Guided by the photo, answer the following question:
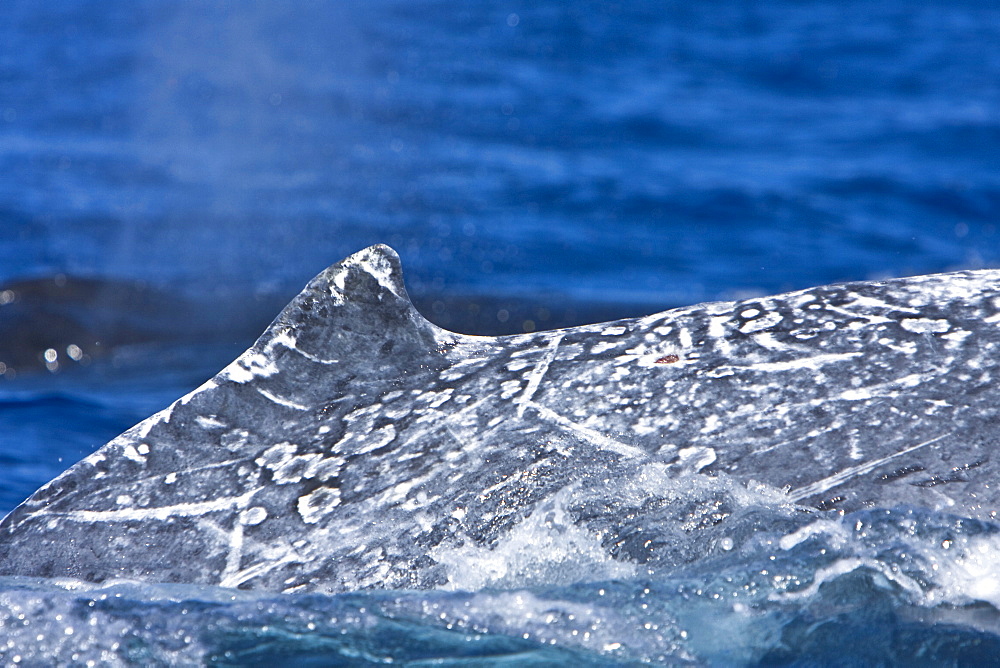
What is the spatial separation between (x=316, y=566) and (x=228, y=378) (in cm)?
83

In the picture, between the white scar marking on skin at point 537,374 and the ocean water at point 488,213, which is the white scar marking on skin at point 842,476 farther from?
the white scar marking on skin at point 537,374

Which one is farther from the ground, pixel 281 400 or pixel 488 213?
pixel 281 400

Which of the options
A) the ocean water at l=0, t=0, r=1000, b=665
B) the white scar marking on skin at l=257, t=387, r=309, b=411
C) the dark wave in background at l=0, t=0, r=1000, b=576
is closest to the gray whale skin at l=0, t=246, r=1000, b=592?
Answer: the white scar marking on skin at l=257, t=387, r=309, b=411

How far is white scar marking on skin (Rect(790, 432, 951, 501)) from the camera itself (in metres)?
3.58

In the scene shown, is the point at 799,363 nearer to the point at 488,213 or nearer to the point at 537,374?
the point at 537,374

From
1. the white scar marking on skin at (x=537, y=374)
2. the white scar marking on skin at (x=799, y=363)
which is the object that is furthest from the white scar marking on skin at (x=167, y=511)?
the white scar marking on skin at (x=799, y=363)

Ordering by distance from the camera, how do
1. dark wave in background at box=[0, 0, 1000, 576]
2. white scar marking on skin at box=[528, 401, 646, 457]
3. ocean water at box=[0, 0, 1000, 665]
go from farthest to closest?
dark wave in background at box=[0, 0, 1000, 576] < white scar marking on skin at box=[528, 401, 646, 457] < ocean water at box=[0, 0, 1000, 665]

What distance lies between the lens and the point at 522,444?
3.78 metres

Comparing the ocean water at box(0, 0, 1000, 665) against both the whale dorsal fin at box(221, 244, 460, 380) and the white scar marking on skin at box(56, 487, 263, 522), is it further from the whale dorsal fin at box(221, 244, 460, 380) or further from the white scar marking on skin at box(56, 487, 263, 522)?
the whale dorsal fin at box(221, 244, 460, 380)

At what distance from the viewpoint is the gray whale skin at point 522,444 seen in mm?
3574

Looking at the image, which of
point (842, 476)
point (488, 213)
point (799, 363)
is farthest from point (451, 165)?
point (842, 476)

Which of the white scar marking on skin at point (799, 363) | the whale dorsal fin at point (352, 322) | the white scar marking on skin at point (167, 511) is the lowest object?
the white scar marking on skin at point (167, 511)

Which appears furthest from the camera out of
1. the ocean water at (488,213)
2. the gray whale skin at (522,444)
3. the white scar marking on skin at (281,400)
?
the white scar marking on skin at (281,400)

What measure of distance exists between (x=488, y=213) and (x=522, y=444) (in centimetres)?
967
